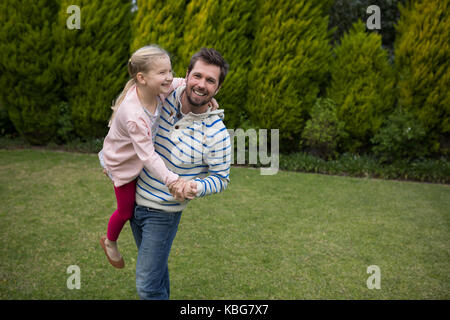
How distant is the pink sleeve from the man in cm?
20

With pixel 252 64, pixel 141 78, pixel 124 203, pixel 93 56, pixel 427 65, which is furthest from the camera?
pixel 252 64

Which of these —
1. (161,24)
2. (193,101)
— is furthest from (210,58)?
(161,24)

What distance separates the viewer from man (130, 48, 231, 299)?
2.37 meters

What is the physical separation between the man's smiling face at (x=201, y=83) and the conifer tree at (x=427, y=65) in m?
6.42

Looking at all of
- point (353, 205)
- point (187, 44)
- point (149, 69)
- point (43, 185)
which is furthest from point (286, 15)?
point (149, 69)

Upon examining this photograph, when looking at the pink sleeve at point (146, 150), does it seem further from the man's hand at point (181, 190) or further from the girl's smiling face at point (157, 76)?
the girl's smiling face at point (157, 76)

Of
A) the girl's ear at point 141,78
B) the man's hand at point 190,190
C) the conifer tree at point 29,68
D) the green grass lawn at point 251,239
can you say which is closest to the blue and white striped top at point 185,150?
the man's hand at point 190,190

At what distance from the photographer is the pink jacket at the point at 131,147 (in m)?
2.20

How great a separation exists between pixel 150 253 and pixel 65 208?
3.33m

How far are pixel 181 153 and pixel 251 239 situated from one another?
2.53m

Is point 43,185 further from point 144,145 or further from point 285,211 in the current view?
point 144,145

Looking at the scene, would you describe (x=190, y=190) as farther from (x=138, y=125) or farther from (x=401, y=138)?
(x=401, y=138)

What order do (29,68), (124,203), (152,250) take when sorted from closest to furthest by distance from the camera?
(152,250) < (124,203) < (29,68)

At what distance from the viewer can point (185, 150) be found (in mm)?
2375
